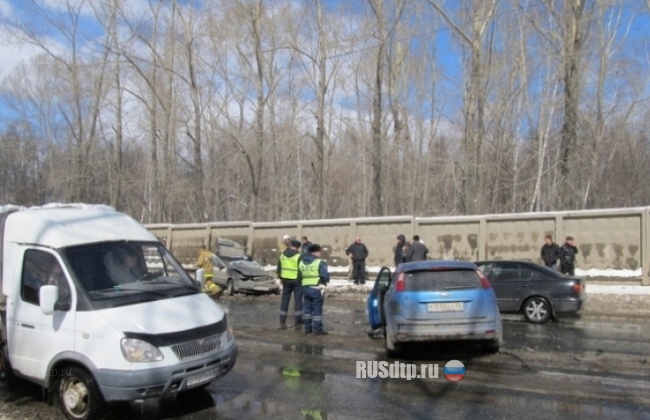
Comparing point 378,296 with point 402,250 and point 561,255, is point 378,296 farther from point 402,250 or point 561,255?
point 402,250

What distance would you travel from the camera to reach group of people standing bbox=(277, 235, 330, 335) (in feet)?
39.6

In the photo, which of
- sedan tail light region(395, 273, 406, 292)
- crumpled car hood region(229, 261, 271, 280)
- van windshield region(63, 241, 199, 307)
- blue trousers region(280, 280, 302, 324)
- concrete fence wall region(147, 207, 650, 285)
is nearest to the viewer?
van windshield region(63, 241, 199, 307)

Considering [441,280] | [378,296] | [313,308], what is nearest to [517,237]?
[313,308]

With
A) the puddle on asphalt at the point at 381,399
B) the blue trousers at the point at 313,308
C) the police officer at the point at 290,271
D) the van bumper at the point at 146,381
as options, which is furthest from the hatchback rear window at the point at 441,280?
the van bumper at the point at 146,381

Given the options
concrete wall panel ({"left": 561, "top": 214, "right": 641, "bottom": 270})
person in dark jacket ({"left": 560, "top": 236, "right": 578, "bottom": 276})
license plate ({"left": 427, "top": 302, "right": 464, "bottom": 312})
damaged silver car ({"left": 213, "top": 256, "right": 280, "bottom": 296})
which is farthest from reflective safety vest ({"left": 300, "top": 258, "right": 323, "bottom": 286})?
concrete wall panel ({"left": 561, "top": 214, "right": 641, "bottom": 270})

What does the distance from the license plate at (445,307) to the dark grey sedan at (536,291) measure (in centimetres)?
533

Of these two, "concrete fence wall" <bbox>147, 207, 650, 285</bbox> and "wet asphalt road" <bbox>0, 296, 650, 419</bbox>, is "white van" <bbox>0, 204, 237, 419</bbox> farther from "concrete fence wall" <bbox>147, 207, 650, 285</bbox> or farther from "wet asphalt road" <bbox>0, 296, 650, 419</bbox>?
"concrete fence wall" <bbox>147, 207, 650, 285</bbox>

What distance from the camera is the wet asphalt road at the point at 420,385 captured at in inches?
273

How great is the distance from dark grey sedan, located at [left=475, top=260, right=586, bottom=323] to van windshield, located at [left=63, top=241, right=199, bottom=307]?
8.60m

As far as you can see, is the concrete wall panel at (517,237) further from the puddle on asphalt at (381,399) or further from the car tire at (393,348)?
the puddle on asphalt at (381,399)

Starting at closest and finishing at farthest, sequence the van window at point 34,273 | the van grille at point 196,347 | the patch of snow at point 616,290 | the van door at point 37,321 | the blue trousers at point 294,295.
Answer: the van grille at point 196,347 < the van door at point 37,321 < the van window at point 34,273 < the blue trousers at point 294,295 < the patch of snow at point 616,290

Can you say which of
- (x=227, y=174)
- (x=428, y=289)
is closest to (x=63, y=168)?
(x=227, y=174)

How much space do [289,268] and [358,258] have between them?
30.6 feet

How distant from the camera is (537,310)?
1408 centimetres
